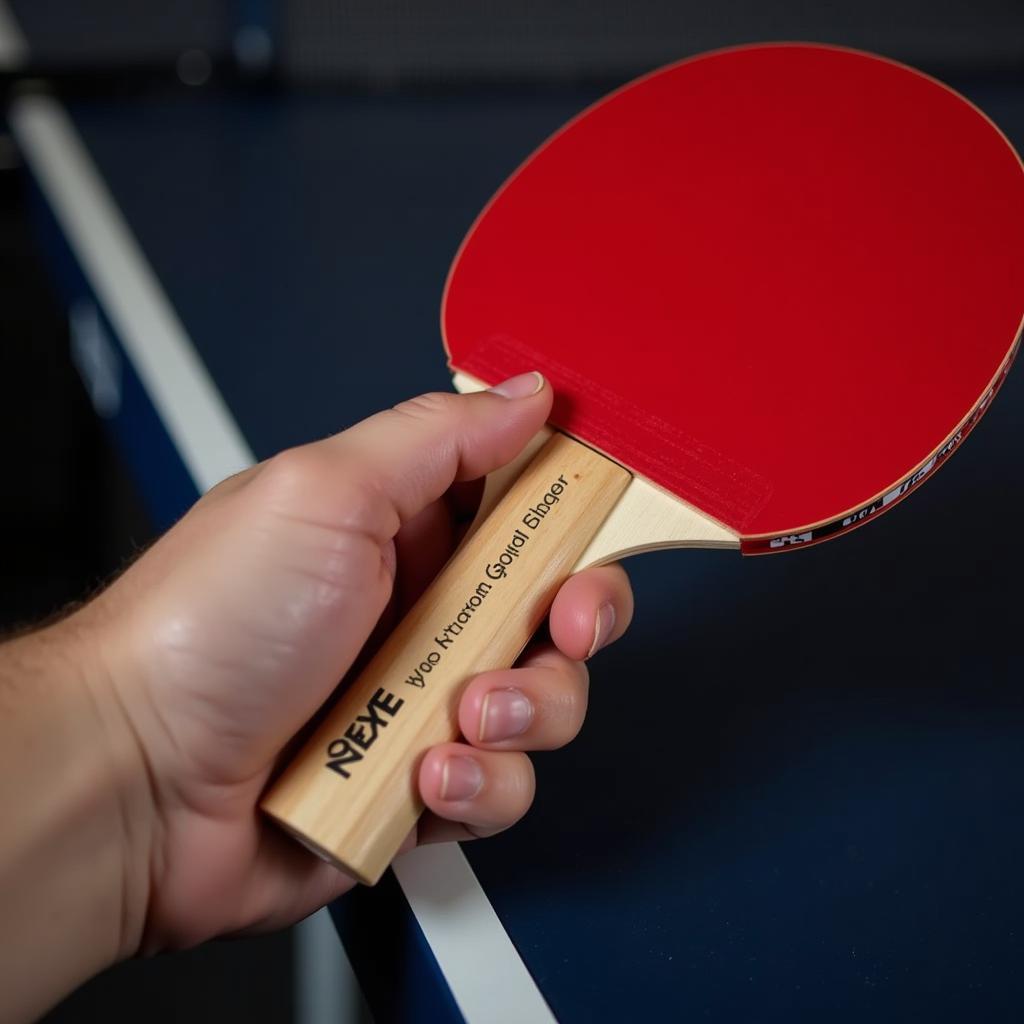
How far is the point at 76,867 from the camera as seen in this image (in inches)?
21.9

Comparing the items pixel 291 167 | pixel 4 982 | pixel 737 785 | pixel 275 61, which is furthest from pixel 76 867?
pixel 275 61

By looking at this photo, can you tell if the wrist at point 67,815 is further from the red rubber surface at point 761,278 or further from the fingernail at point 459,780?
the red rubber surface at point 761,278

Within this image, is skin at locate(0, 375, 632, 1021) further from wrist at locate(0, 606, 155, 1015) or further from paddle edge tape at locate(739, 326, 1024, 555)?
paddle edge tape at locate(739, 326, 1024, 555)

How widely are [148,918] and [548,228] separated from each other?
0.46 meters

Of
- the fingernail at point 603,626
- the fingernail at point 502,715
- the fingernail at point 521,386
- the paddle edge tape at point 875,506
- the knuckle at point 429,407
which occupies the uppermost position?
the fingernail at point 521,386

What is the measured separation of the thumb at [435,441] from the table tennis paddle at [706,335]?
0.02m

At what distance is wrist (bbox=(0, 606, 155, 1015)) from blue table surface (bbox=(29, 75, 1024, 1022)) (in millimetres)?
139

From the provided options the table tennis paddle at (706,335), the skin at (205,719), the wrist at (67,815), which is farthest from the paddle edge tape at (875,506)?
the wrist at (67,815)

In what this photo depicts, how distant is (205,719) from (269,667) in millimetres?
40

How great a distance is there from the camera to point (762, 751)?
26.4 inches

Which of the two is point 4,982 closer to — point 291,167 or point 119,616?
point 119,616

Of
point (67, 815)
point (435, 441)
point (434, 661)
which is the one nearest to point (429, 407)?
point (435, 441)

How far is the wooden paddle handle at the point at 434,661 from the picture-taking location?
20.8 inches

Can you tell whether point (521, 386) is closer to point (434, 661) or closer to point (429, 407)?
point (429, 407)
